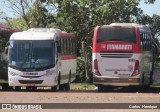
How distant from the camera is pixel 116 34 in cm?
2981

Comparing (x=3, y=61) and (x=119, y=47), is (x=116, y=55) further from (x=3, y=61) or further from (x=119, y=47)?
(x=3, y=61)

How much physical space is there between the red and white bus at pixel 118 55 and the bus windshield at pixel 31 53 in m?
2.37

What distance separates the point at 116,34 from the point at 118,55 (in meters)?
1.17

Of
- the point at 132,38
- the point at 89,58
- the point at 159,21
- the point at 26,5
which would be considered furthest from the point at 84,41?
the point at 159,21

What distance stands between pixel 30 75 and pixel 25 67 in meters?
0.48

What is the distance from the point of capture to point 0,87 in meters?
34.9

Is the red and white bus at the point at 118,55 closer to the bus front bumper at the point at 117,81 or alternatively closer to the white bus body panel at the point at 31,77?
the bus front bumper at the point at 117,81

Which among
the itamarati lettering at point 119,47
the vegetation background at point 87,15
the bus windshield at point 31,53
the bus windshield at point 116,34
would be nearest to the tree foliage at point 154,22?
the vegetation background at point 87,15

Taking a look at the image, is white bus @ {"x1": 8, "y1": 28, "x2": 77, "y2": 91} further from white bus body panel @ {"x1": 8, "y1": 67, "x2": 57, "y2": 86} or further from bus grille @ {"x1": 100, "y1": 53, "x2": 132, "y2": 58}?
bus grille @ {"x1": 100, "y1": 53, "x2": 132, "y2": 58}

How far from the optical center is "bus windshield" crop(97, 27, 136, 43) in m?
29.6

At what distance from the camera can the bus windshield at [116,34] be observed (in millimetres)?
29578

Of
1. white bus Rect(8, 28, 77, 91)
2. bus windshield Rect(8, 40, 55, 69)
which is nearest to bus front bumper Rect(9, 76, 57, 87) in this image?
white bus Rect(8, 28, 77, 91)

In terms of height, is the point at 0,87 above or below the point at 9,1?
below

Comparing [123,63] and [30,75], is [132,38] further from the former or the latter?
[30,75]
